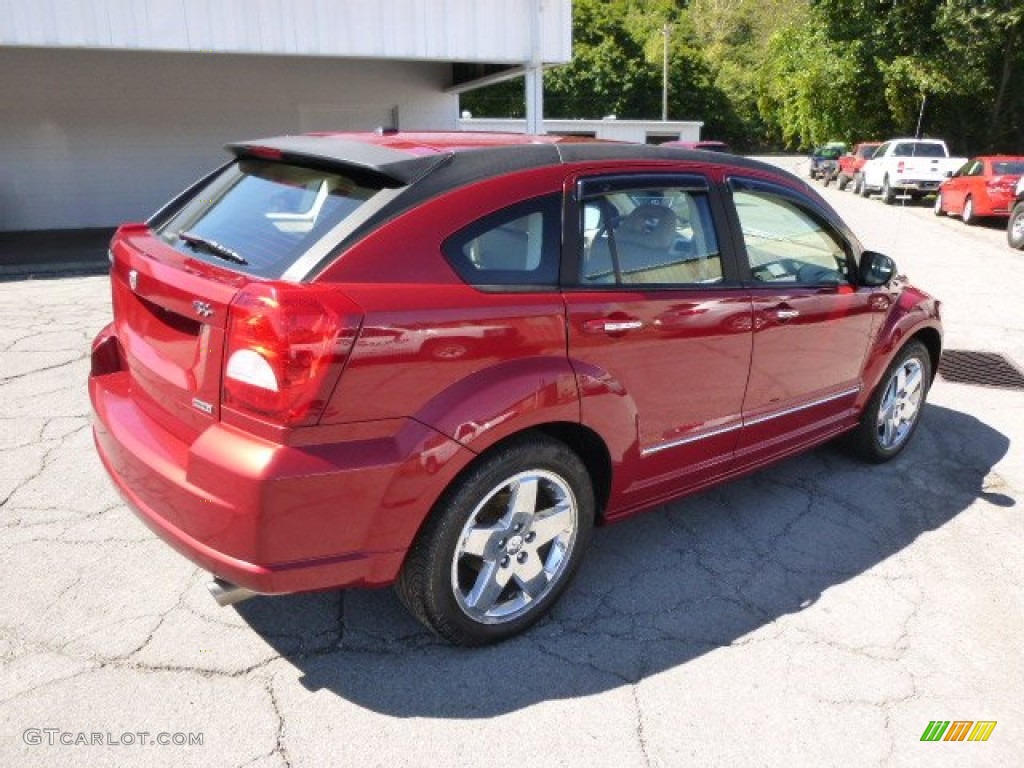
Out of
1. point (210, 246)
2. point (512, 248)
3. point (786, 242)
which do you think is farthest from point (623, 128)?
point (210, 246)

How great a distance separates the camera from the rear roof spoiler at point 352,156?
2.63m

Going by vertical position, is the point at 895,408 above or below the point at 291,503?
below

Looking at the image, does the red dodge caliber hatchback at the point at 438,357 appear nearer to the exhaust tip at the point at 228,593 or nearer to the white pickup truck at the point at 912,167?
the exhaust tip at the point at 228,593

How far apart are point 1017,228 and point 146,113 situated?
1514 cm

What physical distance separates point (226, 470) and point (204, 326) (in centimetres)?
44

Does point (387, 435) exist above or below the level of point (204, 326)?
below

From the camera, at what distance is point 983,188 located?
1705 centimetres

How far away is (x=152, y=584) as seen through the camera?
324cm

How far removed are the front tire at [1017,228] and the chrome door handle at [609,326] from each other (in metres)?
14.0

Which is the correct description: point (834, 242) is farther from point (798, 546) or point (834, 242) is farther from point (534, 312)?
point (534, 312)

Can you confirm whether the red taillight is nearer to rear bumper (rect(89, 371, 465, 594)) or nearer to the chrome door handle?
rear bumper (rect(89, 371, 465, 594))

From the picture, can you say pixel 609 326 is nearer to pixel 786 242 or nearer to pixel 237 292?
pixel 237 292

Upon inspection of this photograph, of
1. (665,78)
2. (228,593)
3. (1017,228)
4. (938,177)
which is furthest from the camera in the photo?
(665,78)

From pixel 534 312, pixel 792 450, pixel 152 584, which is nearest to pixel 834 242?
pixel 792 450
